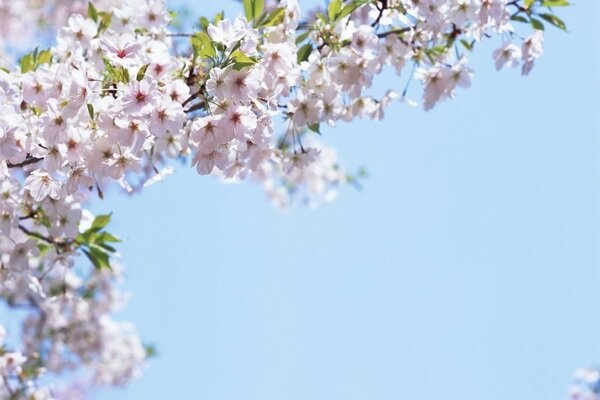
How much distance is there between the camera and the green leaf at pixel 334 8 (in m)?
3.35

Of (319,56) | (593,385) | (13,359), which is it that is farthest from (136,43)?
(593,385)

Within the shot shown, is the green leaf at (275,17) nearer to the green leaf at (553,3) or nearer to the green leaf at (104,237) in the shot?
the green leaf at (104,237)

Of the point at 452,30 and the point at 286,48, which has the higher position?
the point at 452,30

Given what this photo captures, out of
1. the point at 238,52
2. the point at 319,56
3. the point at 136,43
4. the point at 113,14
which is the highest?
the point at 113,14

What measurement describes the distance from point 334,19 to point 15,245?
6.11 feet

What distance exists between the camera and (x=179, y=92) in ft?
8.96

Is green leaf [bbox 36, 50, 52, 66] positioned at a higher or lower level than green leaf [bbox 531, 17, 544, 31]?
higher

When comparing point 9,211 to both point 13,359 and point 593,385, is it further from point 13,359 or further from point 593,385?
point 593,385

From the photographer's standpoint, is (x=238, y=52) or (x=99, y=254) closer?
(x=238, y=52)

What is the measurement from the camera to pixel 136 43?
9.04ft

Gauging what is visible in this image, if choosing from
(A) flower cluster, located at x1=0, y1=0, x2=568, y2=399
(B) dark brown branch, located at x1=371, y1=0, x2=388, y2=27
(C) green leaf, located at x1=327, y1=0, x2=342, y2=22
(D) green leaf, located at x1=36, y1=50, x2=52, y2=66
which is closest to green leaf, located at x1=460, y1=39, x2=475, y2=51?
(A) flower cluster, located at x1=0, y1=0, x2=568, y2=399

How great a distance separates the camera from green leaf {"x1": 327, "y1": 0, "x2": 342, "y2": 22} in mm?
3346

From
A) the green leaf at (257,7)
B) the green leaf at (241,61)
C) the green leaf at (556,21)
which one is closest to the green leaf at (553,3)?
the green leaf at (556,21)

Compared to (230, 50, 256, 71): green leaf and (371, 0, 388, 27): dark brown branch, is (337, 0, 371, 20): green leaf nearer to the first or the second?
(371, 0, 388, 27): dark brown branch
